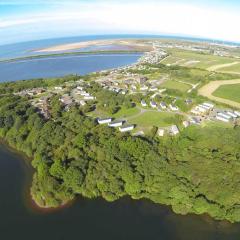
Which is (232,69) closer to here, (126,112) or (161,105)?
(161,105)

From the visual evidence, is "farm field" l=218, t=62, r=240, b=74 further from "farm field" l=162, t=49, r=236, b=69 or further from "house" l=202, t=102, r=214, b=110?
"house" l=202, t=102, r=214, b=110

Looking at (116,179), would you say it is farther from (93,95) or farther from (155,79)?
(155,79)

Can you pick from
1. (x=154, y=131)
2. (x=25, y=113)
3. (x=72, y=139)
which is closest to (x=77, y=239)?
(x=72, y=139)

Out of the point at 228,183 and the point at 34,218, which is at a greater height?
the point at 228,183

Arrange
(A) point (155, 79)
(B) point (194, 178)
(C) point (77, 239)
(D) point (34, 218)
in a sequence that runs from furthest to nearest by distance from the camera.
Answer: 1. (A) point (155, 79)
2. (B) point (194, 178)
3. (D) point (34, 218)
4. (C) point (77, 239)

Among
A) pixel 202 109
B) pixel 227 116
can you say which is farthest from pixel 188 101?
pixel 227 116

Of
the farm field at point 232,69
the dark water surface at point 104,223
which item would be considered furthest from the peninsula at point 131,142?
the farm field at point 232,69
